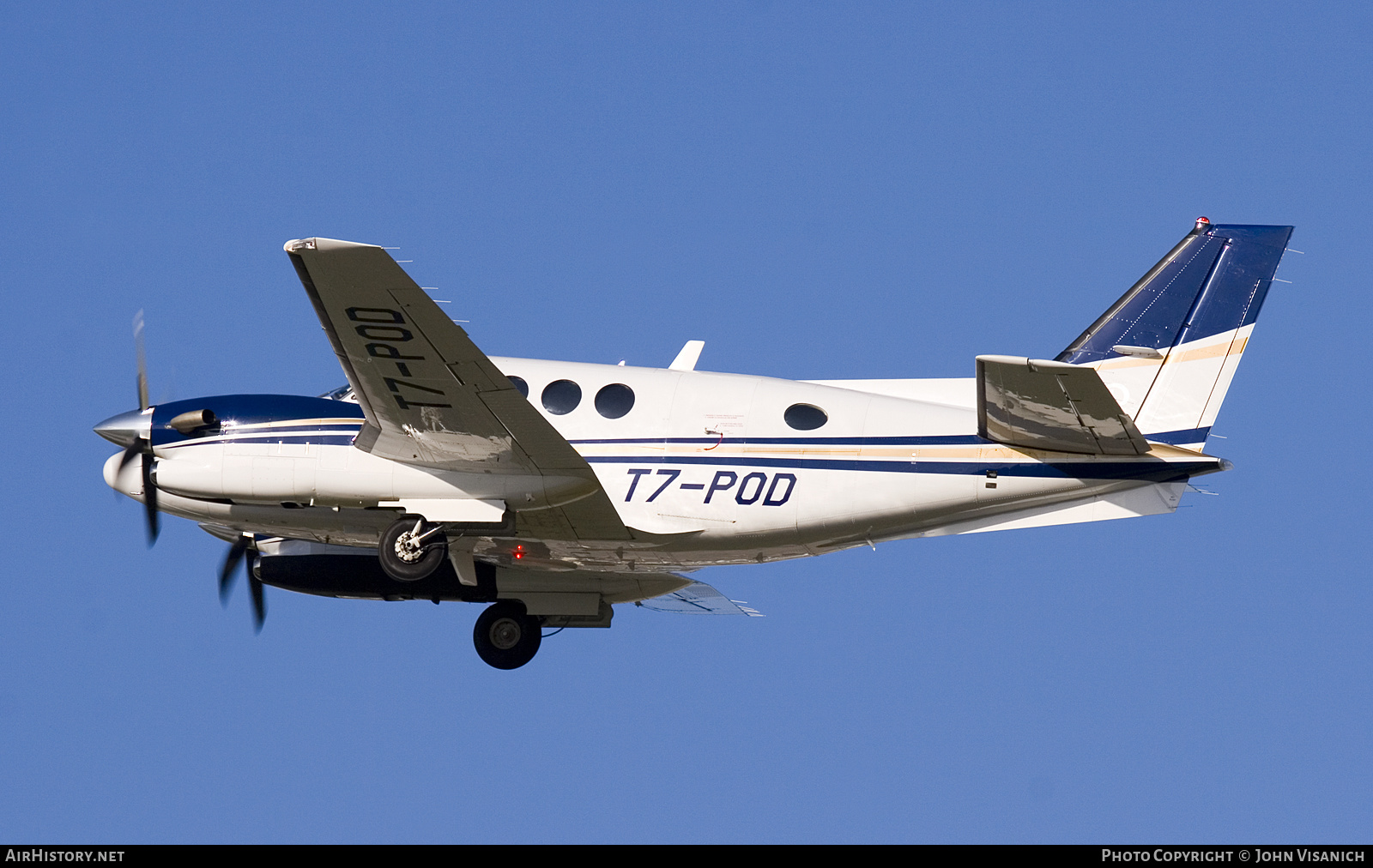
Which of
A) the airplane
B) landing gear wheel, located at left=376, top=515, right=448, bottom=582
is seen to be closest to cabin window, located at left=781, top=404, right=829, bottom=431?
the airplane

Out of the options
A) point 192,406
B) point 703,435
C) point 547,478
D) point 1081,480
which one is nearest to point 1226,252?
point 1081,480

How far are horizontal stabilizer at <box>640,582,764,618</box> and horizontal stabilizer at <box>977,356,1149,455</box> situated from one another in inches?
305

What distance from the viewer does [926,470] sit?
777 inches

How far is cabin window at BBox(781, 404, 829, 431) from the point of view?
66.1 ft

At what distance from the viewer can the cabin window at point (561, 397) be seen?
20953mm

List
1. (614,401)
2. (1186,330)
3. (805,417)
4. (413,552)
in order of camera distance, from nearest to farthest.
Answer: (1186,330)
(805,417)
(413,552)
(614,401)

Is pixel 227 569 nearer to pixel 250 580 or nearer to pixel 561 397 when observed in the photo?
pixel 250 580

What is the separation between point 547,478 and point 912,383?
520cm

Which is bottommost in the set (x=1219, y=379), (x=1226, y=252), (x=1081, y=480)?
(x=1081, y=480)

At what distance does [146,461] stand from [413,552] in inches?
167

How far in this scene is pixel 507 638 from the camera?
79.1ft

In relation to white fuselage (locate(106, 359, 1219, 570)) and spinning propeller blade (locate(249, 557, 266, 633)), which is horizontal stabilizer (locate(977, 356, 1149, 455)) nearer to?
white fuselage (locate(106, 359, 1219, 570))

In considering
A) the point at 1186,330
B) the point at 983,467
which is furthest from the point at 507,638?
the point at 1186,330
